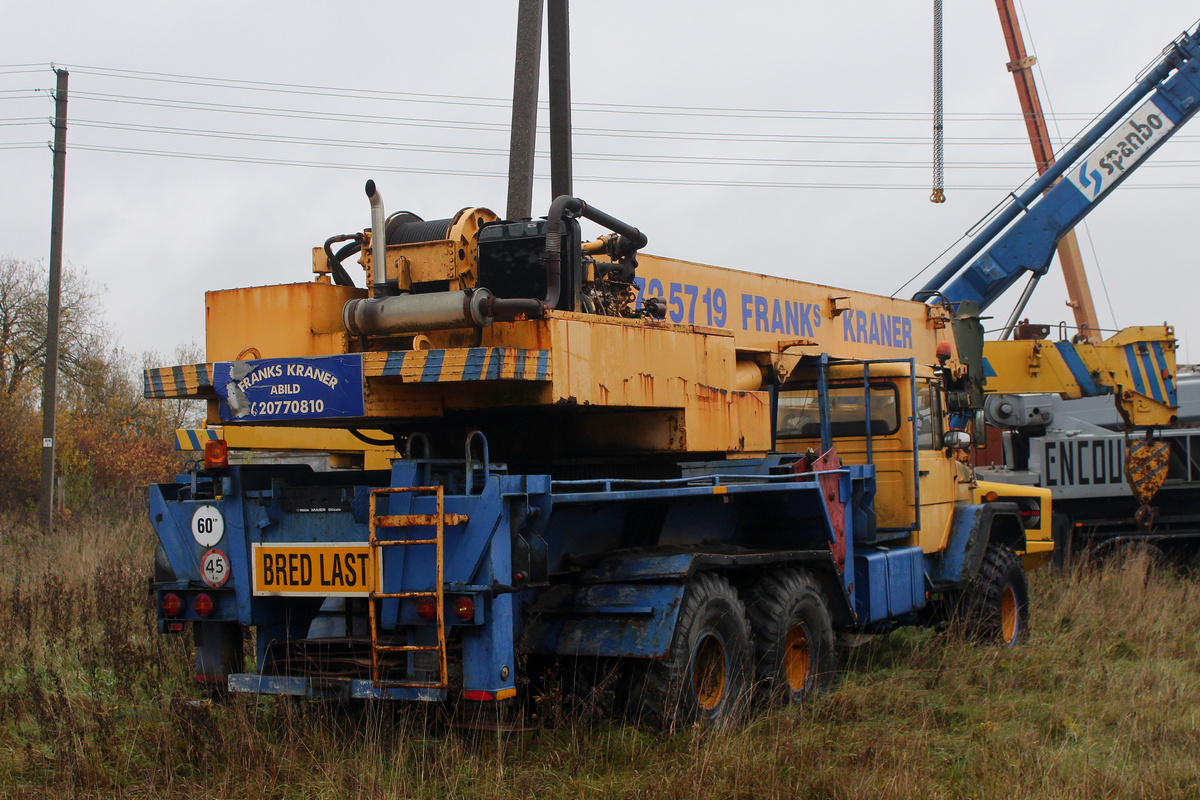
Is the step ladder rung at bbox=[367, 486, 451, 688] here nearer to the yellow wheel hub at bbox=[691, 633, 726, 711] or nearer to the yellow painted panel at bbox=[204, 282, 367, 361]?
the yellow painted panel at bbox=[204, 282, 367, 361]

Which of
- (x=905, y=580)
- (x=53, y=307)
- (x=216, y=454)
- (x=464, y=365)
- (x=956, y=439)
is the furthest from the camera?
(x=53, y=307)

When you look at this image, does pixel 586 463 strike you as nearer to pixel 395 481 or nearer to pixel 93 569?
pixel 395 481

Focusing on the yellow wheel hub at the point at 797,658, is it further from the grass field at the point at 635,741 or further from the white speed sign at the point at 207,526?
the white speed sign at the point at 207,526

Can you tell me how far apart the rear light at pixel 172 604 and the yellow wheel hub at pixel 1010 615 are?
7004 millimetres

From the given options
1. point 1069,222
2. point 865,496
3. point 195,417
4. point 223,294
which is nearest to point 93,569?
point 223,294

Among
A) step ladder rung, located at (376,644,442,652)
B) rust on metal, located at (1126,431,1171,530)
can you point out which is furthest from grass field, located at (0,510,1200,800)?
rust on metal, located at (1126,431,1171,530)

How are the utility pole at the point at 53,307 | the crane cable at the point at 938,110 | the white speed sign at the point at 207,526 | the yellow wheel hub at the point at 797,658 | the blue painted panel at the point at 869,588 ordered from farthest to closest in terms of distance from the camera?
the crane cable at the point at 938,110
the utility pole at the point at 53,307
the blue painted panel at the point at 869,588
the yellow wheel hub at the point at 797,658
the white speed sign at the point at 207,526

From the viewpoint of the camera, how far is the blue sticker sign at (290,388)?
595cm

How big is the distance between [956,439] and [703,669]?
3962 mm

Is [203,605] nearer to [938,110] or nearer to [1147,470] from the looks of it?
[1147,470]

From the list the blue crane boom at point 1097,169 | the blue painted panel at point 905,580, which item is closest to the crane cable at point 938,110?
the blue crane boom at point 1097,169

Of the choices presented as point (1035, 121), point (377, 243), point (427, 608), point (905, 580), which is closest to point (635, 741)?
point (427, 608)

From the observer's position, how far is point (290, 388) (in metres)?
6.04

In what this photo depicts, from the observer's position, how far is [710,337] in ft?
23.7
